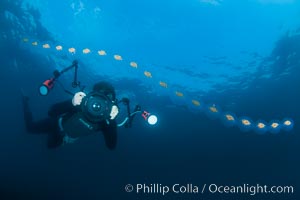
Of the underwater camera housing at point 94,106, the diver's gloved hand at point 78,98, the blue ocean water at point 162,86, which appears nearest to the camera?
the underwater camera housing at point 94,106

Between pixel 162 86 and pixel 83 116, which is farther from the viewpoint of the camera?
pixel 162 86

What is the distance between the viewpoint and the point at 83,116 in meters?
6.25

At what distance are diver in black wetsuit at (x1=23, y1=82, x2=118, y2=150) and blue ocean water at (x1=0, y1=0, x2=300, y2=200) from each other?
30.9 feet

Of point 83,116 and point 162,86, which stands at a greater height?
point 162,86

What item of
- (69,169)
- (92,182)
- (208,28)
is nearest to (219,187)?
(92,182)

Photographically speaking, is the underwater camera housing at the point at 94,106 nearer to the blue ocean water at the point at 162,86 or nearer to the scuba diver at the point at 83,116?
the scuba diver at the point at 83,116

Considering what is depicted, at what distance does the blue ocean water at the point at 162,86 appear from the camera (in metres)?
16.2

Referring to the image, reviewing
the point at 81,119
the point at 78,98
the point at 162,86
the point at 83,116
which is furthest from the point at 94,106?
the point at 162,86

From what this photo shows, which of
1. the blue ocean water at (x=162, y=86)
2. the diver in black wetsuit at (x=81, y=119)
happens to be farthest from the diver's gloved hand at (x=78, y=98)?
the blue ocean water at (x=162, y=86)

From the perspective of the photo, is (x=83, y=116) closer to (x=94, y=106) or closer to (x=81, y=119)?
(x=81, y=119)

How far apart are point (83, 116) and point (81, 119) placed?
457 mm

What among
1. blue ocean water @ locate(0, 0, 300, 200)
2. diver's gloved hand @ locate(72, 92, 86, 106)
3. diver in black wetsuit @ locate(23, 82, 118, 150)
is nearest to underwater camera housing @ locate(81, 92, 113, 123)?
diver in black wetsuit @ locate(23, 82, 118, 150)

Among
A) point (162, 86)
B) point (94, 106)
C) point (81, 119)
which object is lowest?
point (94, 106)

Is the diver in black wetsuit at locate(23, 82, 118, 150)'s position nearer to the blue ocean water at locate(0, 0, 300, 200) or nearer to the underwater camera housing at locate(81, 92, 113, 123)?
the underwater camera housing at locate(81, 92, 113, 123)
